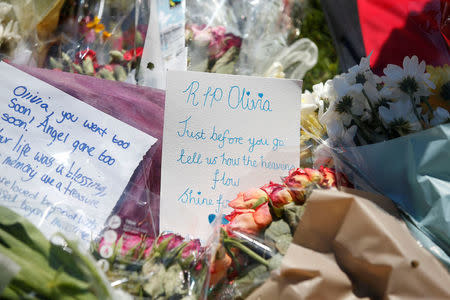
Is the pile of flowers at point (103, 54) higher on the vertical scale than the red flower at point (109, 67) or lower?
higher

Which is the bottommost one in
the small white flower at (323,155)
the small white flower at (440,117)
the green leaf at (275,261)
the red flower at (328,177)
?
the green leaf at (275,261)

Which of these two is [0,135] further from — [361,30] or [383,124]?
[361,30]

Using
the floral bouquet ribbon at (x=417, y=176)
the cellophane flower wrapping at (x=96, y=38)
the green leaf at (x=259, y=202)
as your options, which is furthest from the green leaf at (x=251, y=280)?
the cellophane flower wrapping at (x=96, y=38)

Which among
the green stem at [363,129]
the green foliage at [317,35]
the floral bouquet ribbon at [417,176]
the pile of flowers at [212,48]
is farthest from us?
the green foliage at [317,35]

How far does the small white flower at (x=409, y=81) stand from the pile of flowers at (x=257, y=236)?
225 mm

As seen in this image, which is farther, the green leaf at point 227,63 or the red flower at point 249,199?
the green leaf at point 227,63

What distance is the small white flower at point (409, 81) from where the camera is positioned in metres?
0.67

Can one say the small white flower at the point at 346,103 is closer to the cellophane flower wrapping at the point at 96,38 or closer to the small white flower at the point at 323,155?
the small white flower at the point at 323,155

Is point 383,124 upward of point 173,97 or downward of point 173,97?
downward

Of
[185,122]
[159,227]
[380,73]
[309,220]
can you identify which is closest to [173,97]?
[185,122]

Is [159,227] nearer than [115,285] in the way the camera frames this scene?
No

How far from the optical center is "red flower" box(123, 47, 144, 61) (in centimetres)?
100

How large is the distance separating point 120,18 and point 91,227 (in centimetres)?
68

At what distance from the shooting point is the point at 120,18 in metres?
1.07
